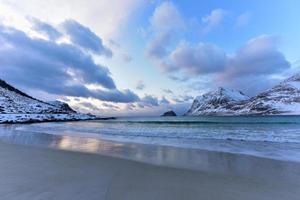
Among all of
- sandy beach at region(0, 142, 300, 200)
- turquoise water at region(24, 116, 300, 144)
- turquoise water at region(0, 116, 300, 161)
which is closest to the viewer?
sandy beach at region(0, 142, 300, 200)

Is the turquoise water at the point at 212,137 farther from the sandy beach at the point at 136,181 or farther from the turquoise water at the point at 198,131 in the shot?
the sandy beach at the point at 136,181

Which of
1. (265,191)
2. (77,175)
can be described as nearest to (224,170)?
(265,191)

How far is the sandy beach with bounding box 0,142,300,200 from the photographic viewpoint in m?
4.46

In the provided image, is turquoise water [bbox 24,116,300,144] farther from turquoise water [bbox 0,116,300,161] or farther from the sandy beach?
the sandy beach

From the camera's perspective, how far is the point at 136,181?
5578mm

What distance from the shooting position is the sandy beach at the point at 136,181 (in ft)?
14.6

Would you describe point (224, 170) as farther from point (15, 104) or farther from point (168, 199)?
point (15, 104)

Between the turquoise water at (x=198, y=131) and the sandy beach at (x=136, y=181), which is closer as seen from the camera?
the sandy beach at (x=136, y=181)

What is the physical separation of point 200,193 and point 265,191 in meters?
1.72

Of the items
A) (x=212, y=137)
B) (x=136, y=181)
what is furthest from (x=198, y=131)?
(x=136, y=181)

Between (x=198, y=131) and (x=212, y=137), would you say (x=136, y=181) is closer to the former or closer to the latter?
(x=212, y=137)

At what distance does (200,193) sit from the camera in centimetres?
467

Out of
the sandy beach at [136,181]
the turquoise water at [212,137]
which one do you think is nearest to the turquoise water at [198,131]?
the turquoise water at [212,137]

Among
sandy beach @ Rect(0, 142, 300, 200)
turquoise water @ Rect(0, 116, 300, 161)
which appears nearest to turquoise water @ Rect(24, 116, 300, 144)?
turquoise water @ Rect(0, 116, 300, 161)
